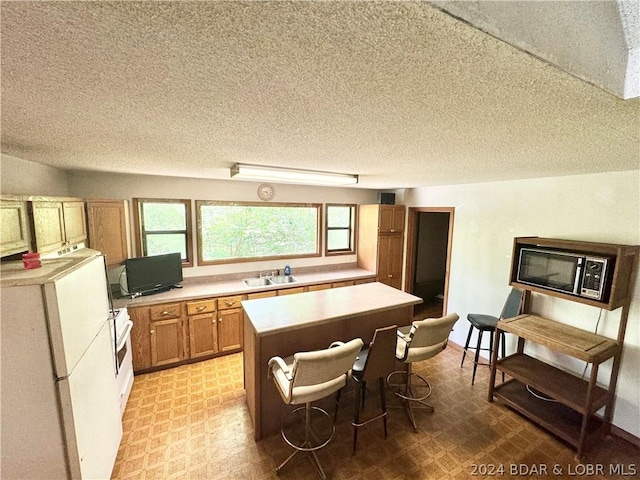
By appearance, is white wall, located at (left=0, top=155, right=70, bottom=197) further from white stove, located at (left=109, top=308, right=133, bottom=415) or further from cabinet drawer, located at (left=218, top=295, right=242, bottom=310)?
cabinet drawer, located at (left=218, top=295, right=242, bottom=310)

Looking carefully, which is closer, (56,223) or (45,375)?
(45,375)

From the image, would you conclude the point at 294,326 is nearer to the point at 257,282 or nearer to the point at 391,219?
the point at 257,282

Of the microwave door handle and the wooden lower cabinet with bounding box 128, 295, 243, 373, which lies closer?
the microwave door handle

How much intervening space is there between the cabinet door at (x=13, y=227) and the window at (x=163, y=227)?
1.73 meters

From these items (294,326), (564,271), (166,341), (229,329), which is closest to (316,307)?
(294,326)

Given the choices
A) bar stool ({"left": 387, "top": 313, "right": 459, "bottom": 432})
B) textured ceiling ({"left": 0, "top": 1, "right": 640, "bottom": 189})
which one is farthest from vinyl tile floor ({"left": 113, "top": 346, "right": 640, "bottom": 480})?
textured ceiling ({"left": 0, "top": 1, "right": 640, "bottom": 189})

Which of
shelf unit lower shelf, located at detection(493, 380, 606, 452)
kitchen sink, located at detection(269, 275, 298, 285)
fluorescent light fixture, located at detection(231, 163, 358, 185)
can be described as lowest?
shelf unit lower shelf, located at detection(493, 380, 606, 452)

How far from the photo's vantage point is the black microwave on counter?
2.17 metres

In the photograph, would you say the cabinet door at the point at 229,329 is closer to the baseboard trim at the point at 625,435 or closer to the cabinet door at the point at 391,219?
Result: the cabinet door at the point at 391,219

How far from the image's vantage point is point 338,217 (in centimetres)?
489

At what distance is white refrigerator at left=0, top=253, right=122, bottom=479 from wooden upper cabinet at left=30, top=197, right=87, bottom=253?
426 millimetres

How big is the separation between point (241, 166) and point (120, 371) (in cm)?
218

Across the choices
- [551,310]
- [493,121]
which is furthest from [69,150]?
[551,310]

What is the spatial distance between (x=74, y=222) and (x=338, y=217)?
11.7ft
